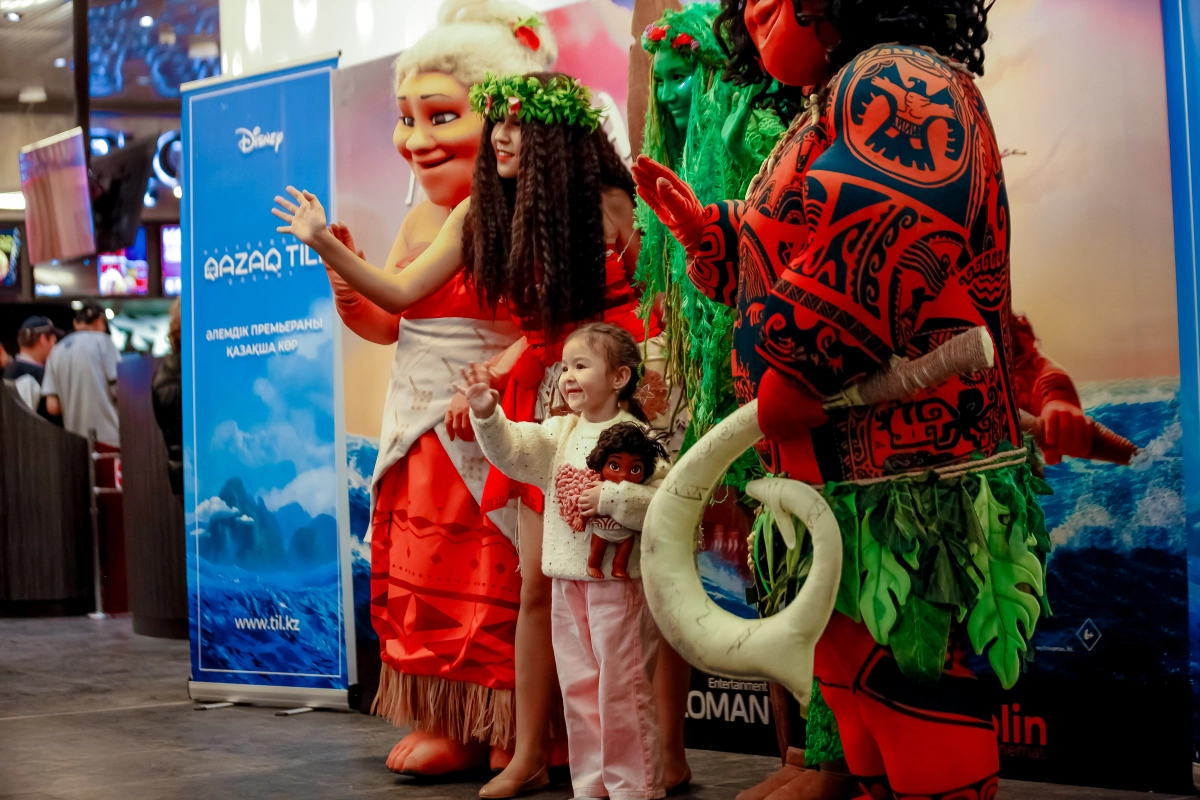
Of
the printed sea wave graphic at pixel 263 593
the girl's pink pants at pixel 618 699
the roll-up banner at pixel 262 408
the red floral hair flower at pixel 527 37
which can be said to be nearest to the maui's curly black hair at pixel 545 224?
the red floral hair flower at pixel 527 37

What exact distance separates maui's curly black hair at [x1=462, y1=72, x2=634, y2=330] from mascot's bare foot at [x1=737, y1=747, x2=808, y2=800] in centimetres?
109

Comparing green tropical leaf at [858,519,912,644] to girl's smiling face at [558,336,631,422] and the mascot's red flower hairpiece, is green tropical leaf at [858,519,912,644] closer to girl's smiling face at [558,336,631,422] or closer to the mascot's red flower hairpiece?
girl's smiling face at [558,336,631,422]

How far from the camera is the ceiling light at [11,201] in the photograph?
13227 mm

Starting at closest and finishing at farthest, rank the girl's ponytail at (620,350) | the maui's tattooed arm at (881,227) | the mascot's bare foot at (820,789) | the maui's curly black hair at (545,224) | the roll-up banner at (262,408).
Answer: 1. the maui's tattooed arm at (881,227)
2. the mascot's bare foot at (820,789)
3. the girl's ponytail at (620,350)
4. the maui's curly black hair at (545,224)
5. the roll-up banner at (262,408)

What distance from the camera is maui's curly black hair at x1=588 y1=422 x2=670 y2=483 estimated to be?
2688 mm

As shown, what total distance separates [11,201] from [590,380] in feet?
40.1

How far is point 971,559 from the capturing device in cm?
175

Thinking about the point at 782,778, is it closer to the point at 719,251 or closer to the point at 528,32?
the point at 719,251

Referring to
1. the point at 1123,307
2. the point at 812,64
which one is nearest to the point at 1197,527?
the point at 1123,307

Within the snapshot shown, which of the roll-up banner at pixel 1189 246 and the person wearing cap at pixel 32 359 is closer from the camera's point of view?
the roll-up banner at pixel 1189 246

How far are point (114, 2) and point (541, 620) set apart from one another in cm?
1174

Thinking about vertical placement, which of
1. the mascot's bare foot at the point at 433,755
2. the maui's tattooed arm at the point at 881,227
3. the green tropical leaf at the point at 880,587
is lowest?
the mascot's bare foot at the point at 433,755

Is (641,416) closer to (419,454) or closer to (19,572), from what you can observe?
(419,454)

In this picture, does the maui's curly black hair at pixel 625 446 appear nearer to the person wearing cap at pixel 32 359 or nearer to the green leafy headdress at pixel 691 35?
the green leafy headdress at pixel 691 35
